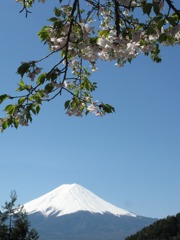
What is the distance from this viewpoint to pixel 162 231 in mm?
33656

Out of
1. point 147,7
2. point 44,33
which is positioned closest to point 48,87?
point 44,33

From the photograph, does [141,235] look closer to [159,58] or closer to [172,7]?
[159,58]

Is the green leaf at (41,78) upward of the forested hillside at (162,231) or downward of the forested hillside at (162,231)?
downward

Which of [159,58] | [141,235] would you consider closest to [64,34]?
[159,58]

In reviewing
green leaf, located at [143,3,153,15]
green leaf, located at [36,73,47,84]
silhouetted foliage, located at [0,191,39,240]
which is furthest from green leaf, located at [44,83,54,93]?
silhouetted foliage, located at [0,191,39,240]

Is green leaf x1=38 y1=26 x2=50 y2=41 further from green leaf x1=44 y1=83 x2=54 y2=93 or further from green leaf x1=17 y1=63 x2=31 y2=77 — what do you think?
green leaf x1=44 y1=83 x2=54 y2=93

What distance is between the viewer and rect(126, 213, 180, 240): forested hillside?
33.0 m

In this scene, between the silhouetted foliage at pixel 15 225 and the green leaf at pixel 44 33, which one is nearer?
the green leaf at pixel 44 33

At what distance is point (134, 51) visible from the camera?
5148 mm

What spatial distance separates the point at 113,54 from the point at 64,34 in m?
0.81

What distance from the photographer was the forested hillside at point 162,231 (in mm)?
33031

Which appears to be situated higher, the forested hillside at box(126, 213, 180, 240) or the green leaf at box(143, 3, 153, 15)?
the forested hillside at box(126, 213, 180, 240)

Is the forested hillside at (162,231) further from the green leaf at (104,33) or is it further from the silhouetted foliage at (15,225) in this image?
the green leaf at (104,33)

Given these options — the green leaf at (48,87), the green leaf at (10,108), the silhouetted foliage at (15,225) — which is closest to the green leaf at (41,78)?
the green leaf at (48,87)
